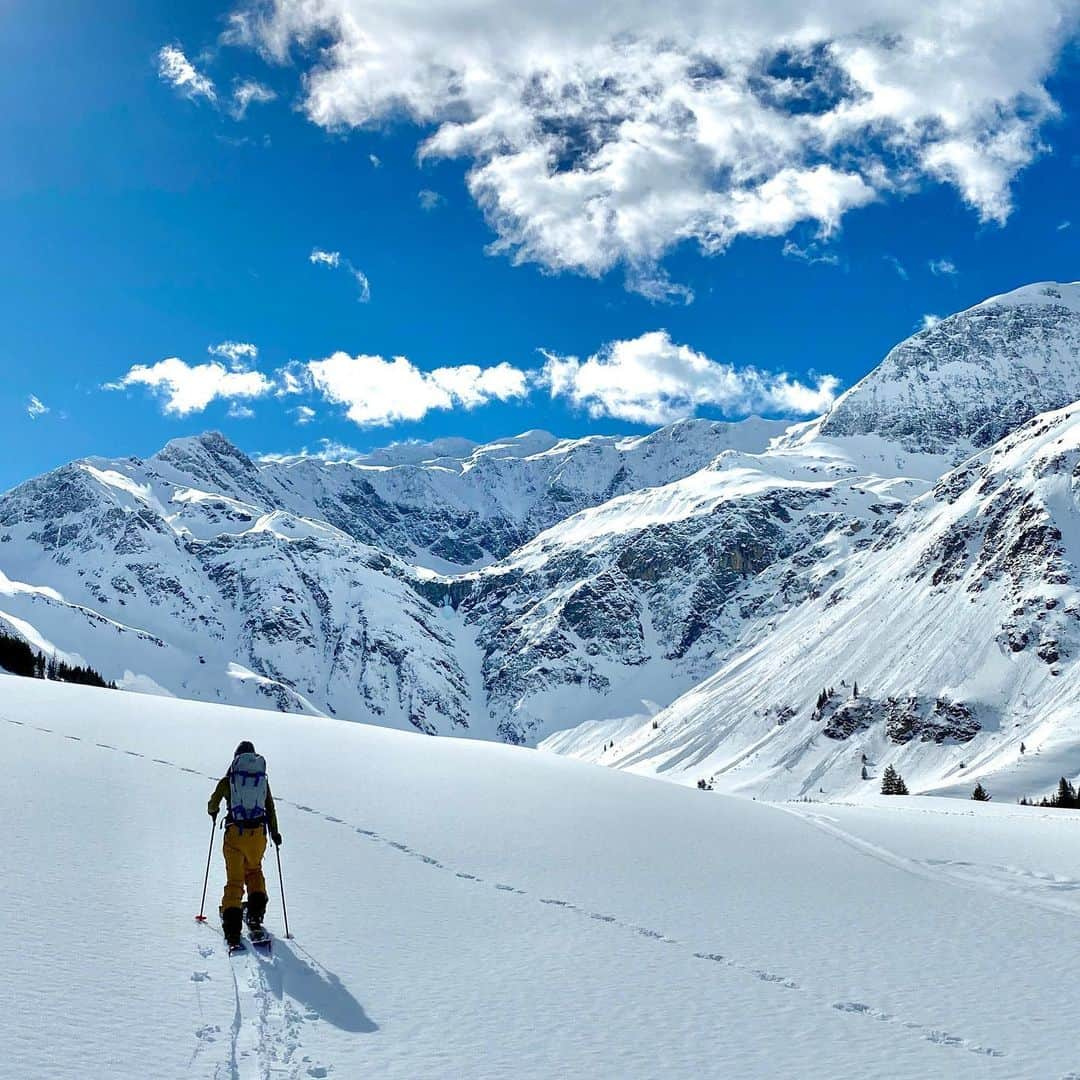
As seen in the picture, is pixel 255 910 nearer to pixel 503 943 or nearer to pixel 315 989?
pixel 315 989

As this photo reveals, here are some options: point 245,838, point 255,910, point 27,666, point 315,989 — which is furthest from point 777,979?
point 27,666

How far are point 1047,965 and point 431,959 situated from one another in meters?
7.49

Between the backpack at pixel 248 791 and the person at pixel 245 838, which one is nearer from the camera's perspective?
the person at pixel 245 838

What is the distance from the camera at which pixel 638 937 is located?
41.3 feet

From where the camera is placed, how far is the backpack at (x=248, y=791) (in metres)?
12.7

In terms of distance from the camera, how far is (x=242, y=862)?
12125mm

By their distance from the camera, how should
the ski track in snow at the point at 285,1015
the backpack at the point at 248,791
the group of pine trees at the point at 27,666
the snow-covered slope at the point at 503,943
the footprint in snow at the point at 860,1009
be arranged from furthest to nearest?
the group of pine trees at the point at 27,666, the backpack at the point at 248,791, the footprint in snow at the point at 860,1009, the snow-covered slope at the point at 503,943, the ski track in snow at the point at 285,1015

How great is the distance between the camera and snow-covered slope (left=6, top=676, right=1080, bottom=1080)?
8.41 m

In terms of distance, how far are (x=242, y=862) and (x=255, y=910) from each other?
70cm

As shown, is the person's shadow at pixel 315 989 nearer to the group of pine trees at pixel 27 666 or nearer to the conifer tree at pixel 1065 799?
the group of pine trees at pixel 27 666

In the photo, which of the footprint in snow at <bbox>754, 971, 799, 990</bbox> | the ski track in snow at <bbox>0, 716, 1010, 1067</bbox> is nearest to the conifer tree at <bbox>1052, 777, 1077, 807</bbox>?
the ski track in snow at <bbox>0, 716, 1010, 1067</bbox>

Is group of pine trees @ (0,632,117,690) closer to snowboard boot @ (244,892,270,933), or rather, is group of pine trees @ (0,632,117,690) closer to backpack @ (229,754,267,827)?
backpack @ (229,754,267,827)

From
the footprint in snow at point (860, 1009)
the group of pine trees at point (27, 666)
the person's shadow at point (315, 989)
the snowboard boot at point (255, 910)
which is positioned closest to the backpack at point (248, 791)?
the snowboard boot at point (255, 910)

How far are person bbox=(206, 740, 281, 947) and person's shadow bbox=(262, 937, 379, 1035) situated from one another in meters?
0.59
